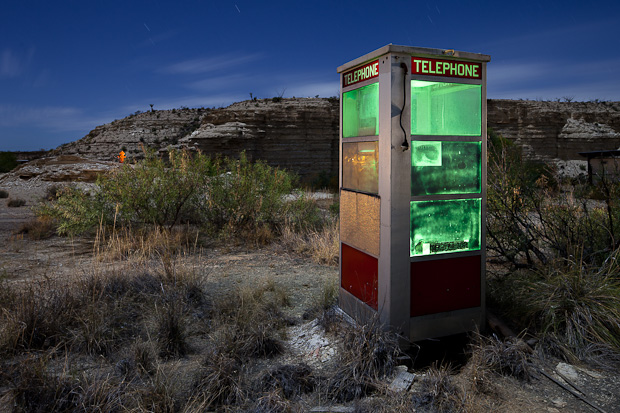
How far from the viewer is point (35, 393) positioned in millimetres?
3262

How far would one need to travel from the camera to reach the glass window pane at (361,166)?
4.33m

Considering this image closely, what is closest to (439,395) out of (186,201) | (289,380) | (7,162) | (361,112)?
(289,380)

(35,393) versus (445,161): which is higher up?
(445,161)

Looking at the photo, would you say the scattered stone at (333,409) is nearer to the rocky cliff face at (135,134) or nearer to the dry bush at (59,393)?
the dry bush at (59,393)

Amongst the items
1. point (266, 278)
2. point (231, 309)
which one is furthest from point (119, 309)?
point (266, 278)

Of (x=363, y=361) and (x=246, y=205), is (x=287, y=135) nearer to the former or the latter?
(x=246, y=205)

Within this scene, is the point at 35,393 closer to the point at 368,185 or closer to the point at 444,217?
the point at 368,185

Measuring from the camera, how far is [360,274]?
4609 millimetres

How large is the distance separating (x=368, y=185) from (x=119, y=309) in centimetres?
305

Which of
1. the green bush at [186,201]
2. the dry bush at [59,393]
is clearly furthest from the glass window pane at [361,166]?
the green bush at [186,201]

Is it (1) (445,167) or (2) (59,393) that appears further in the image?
(1) (445,167)

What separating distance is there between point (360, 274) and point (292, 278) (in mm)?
2484

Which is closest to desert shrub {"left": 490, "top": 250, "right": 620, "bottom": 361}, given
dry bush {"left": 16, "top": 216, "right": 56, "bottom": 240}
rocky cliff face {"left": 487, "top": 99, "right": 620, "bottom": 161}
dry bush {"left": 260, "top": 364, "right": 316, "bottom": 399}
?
dry bush {"left": 260, "top": 364, "right": 316, "bottom": 399}

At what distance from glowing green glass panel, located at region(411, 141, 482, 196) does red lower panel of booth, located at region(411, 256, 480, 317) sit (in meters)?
0.68
